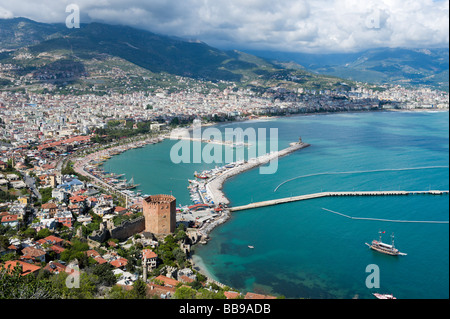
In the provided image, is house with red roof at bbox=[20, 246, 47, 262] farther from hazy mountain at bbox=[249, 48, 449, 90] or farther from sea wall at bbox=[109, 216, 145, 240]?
hazy mountain at bbox=[249, 48, 449, 90]

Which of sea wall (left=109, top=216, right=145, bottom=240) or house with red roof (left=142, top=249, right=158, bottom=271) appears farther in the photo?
sea wall (left=109, top=216, right=145, bottom=240)

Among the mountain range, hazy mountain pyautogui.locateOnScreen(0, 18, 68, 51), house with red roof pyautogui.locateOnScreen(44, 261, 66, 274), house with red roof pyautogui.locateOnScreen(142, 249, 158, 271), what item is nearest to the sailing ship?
house with red roof pyautogui.locateOnScreen(142, 249, 158, 271)

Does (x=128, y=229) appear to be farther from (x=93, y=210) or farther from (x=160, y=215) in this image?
(x=93, y=210)

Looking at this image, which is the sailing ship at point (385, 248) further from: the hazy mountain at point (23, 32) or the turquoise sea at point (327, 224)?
the hazy mountain at point (23, 32)

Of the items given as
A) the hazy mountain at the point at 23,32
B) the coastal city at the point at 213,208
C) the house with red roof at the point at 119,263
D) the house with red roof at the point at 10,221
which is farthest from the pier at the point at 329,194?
the hazy mountain at the point at 23,32
